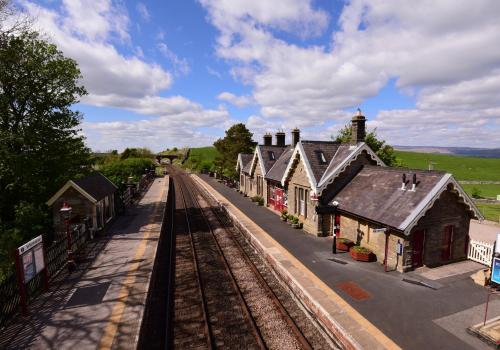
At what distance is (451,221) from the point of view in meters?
15.6

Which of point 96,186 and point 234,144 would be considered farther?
point 234,144

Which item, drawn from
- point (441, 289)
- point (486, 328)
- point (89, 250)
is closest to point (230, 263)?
point (89, 250)

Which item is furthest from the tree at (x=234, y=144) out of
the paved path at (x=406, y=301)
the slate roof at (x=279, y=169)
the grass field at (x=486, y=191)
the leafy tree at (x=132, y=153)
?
the leafy tree at (x=132, y=153)

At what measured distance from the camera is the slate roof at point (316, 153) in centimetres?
2162

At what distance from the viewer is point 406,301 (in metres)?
11.8

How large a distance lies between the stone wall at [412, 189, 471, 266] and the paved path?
1523 mm

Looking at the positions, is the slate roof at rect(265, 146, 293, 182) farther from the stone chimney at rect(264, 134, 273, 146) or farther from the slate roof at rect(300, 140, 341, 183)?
the stone chimney at rect(264, 134, 273, 146)

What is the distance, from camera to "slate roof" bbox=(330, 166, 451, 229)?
1486cm

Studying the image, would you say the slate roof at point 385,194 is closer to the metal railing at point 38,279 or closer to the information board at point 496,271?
the information board at point 496,271

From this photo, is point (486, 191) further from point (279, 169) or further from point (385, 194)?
point (385, 194)

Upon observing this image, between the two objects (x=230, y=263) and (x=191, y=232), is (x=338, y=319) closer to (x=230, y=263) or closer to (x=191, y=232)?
(x=230, y=263)

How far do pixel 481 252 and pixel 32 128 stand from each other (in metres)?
28.6

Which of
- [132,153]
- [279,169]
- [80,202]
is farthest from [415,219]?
[132,153]

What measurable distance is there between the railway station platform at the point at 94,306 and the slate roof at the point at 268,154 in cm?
1847
